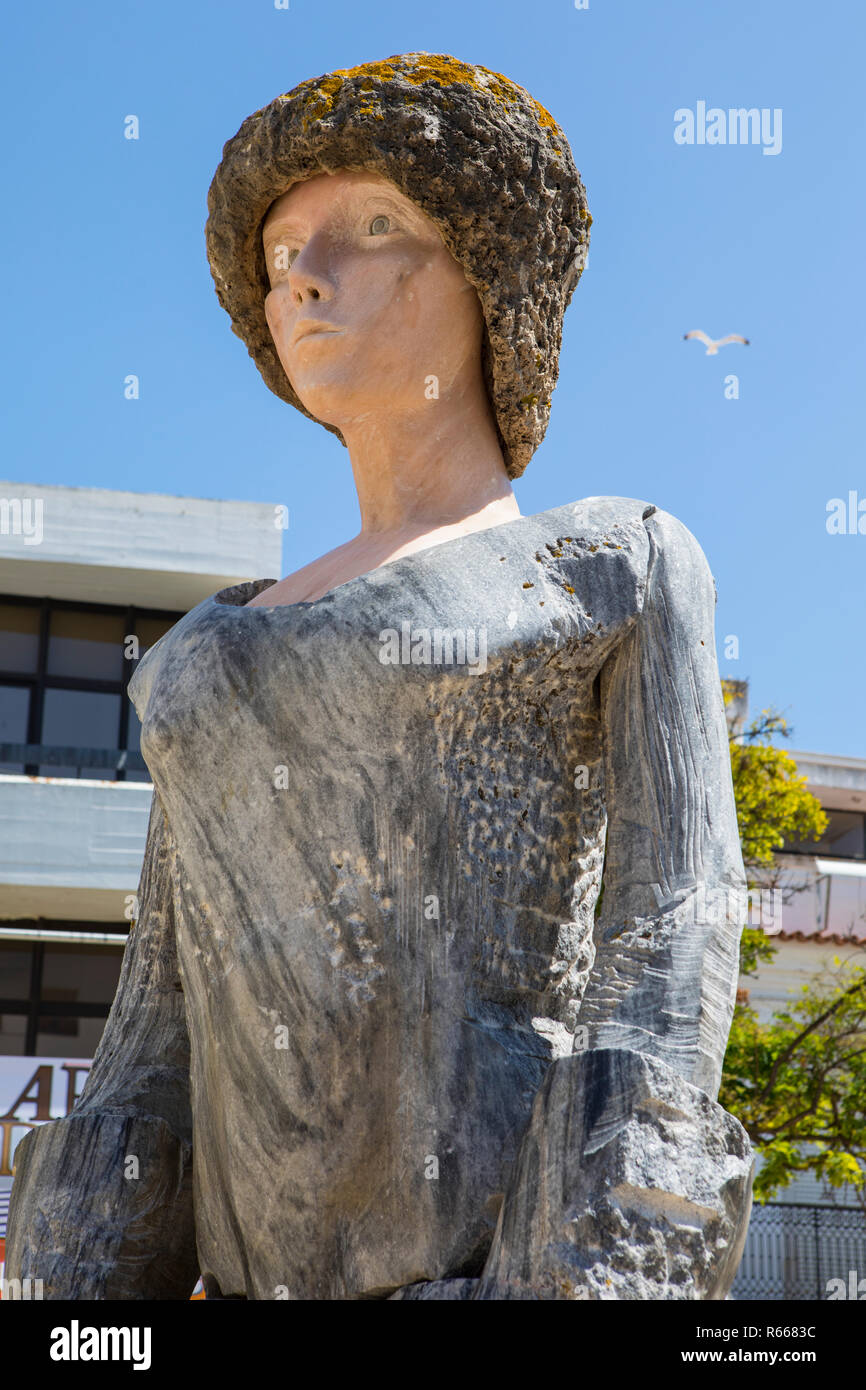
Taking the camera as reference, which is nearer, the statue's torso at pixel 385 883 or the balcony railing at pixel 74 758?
the statue's torso at pixel 385 883

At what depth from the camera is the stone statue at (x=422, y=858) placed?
237 cm

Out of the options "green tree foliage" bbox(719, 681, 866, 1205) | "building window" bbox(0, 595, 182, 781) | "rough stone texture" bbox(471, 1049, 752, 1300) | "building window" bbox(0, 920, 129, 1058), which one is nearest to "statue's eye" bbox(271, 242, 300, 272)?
"rough stone texture" bbox(471, 1049, 752, 1300)

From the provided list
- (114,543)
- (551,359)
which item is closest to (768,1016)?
(114,543)

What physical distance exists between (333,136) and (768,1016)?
20.8m

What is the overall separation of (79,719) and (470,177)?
56.5 feet

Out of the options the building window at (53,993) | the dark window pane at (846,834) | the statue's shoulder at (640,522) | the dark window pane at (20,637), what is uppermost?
the dark window pane at (20,637)

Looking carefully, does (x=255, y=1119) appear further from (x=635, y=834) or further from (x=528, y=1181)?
(x=635, y=834)

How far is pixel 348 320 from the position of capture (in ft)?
9.40

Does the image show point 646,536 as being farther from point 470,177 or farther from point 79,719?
point 79,719

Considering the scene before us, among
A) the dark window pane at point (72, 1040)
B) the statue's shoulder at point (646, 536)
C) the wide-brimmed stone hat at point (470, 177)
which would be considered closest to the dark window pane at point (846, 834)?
the dark window pane at point (72, 1040)

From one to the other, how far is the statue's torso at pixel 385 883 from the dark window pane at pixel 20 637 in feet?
57.2

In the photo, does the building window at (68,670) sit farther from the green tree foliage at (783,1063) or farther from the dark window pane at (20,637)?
the green tree foliage at (783,1063)

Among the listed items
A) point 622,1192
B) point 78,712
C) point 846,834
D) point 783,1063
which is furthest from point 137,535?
point 622,1192

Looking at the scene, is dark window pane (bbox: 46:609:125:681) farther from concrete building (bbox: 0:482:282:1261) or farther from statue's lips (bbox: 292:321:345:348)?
statue's lips (bbox: 292:321:345:348)
